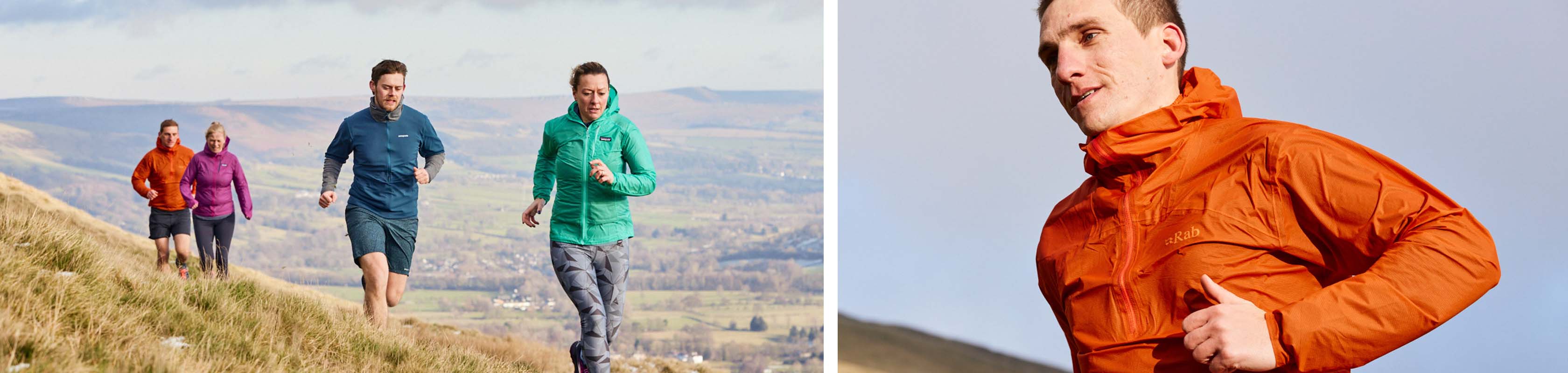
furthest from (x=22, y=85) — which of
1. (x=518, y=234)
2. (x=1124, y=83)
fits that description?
(x=1124, y=83)

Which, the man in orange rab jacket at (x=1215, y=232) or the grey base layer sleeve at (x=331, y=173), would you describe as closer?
the man in orange rab jacket at (x=1215, y=232)

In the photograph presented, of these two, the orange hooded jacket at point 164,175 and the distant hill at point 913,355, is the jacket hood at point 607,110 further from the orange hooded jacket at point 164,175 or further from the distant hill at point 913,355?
the distant hill at point 913,355

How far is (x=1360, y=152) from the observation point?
1190mm

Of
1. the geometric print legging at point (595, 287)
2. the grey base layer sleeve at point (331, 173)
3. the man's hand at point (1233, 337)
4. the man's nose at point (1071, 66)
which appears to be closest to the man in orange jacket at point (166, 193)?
the grey base layer sleeve at point (331, 173)

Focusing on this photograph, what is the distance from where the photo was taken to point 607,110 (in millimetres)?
3945

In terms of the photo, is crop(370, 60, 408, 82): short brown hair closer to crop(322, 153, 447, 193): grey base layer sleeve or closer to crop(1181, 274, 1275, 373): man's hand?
crop(322, 153, 447, 193): grey base layer sleeve

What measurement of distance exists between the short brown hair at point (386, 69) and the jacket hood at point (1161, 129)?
11.7 ft

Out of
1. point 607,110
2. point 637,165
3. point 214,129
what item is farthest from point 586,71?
point 214,129

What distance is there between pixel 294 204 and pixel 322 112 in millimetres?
1164

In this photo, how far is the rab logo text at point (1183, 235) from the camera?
1.26 meters

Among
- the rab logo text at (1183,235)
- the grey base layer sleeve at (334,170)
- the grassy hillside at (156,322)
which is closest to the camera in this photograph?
the rab logo text at (1183,235)

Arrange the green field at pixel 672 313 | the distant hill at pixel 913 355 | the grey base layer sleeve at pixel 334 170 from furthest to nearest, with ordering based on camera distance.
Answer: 1. the green field at pixel 672 313
2. the distant hill at pixel 913 355
3. the grey base layer sleeve at pixel 334 170

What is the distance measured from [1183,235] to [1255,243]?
0.08m

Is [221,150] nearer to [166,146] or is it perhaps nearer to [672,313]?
[166,146]
